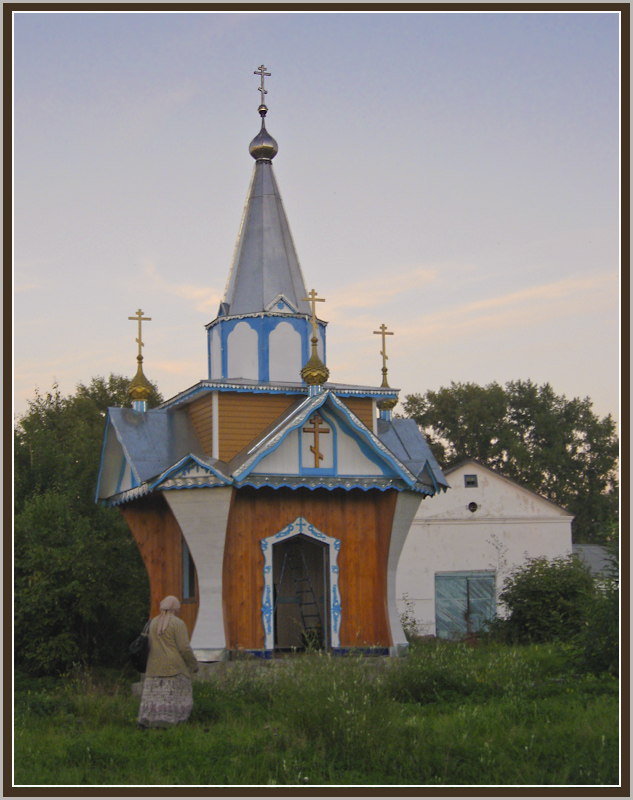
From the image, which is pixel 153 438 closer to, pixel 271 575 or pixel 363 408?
pixel 271 575

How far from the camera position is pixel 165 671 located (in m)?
11.6

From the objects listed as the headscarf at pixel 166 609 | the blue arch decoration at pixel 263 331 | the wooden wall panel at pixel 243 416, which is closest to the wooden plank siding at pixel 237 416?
the wooden wall panel at pixel 243 416

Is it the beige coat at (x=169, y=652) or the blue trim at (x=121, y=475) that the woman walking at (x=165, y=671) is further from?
the blue trim at (x=121, y=475)

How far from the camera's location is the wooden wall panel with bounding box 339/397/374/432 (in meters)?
17.5

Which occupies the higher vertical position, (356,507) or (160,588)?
(356,507)

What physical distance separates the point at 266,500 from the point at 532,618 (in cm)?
838

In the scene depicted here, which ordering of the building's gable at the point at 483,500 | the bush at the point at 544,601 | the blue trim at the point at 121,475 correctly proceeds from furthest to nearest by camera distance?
the building's gable at the point at 483,500 < the bush at the point at 544,601 < the blue trim at the point at 121,475

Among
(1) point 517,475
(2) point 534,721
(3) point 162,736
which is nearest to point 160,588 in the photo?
(3) point 162,736

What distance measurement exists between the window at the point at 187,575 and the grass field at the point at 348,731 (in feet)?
10.7

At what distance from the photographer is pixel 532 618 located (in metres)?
21.5

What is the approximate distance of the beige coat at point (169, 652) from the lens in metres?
11.6

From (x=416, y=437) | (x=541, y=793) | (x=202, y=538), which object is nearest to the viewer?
(x=541, y=793)

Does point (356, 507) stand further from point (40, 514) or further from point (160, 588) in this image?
point (40, 514)

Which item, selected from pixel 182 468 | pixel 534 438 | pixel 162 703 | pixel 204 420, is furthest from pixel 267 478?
pixel 534 438
